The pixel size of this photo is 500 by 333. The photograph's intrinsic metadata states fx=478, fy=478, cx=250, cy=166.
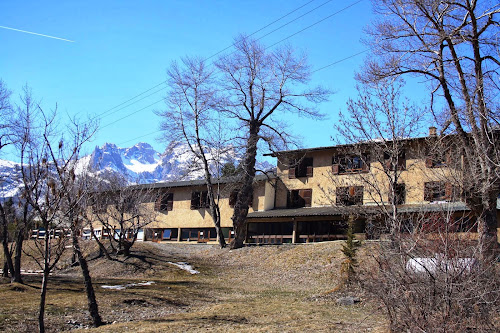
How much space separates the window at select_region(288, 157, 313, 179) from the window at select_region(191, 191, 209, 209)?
29.0 feet

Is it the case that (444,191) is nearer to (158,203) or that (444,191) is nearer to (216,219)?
(216,219)

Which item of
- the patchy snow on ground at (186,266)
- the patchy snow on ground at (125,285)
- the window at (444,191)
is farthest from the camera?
the patchy snow on ground at (186,266)

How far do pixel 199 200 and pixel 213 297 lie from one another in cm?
2576

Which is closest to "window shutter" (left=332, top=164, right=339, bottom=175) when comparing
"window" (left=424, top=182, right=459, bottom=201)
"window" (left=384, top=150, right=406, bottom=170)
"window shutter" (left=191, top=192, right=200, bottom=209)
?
"window" (left=384, top=150, right=406, bottom=170)

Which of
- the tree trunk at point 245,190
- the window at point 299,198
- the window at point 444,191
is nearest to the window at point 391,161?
the window at point 444,191

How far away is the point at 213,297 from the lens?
63.4 ft

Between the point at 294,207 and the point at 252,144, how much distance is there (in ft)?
26.9

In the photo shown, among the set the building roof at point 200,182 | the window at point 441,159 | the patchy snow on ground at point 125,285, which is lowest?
the patchy snow on ground at point 125,285

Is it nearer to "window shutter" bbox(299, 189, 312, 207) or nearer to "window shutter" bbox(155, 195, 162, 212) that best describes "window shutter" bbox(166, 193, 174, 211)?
"window shutter" bbox(155, 195, 162, 212)

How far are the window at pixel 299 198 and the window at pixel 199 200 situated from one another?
820 centimetres

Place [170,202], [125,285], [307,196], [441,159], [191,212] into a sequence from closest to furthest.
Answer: [441,159] → [125,285] → [307,196] → [191,212] → [170,202]

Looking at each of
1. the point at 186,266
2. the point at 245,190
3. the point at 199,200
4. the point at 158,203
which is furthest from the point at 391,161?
the point at 158,203

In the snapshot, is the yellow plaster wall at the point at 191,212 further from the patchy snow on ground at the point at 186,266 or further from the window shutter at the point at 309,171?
the patchy snow on ground at the point at 186,266

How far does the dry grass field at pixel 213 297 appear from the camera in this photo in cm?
1312
